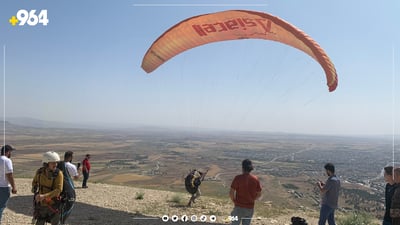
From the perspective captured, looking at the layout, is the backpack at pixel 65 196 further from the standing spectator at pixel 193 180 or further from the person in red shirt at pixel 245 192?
the standing spectator at pixel 193 180

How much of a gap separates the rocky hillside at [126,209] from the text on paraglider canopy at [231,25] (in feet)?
15.8

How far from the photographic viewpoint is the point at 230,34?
934 centimetres

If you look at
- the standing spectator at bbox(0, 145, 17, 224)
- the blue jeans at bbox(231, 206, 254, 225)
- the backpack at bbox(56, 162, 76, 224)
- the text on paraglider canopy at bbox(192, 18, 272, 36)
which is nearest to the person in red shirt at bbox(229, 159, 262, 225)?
the blue jeans at bbox(231, 206, 254, 225)

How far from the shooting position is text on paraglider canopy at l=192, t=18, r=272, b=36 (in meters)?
8.50

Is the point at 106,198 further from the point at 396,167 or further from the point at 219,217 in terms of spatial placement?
the point at 396,167

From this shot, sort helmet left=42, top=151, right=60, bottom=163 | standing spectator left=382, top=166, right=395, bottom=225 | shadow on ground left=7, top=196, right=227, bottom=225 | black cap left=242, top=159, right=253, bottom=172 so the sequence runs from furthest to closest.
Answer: shadow on ground left=7, top=196, right=227, bottom=225 < black cap left=242, top=159, right=253, bottom=172 < standing spectator left=382, top=166, right=395, bottom=225 < helmet left=42, top=151, right=60, bottom=163

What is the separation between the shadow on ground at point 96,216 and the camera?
804 cm

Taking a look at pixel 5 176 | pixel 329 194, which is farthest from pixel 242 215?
pixel 5 176

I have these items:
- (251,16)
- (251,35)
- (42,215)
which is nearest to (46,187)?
(42,215)

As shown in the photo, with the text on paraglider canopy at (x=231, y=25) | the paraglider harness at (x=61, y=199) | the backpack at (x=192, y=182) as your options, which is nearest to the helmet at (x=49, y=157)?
the paraglider harness at (x=61, y=199)

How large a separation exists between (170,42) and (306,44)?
3494mm

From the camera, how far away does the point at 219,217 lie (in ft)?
29.5

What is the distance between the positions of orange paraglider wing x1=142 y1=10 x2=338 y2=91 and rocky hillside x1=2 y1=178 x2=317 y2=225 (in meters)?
3.94

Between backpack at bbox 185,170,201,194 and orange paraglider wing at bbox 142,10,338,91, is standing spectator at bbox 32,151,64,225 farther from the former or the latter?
backpack at bbox 185,170,201,194
